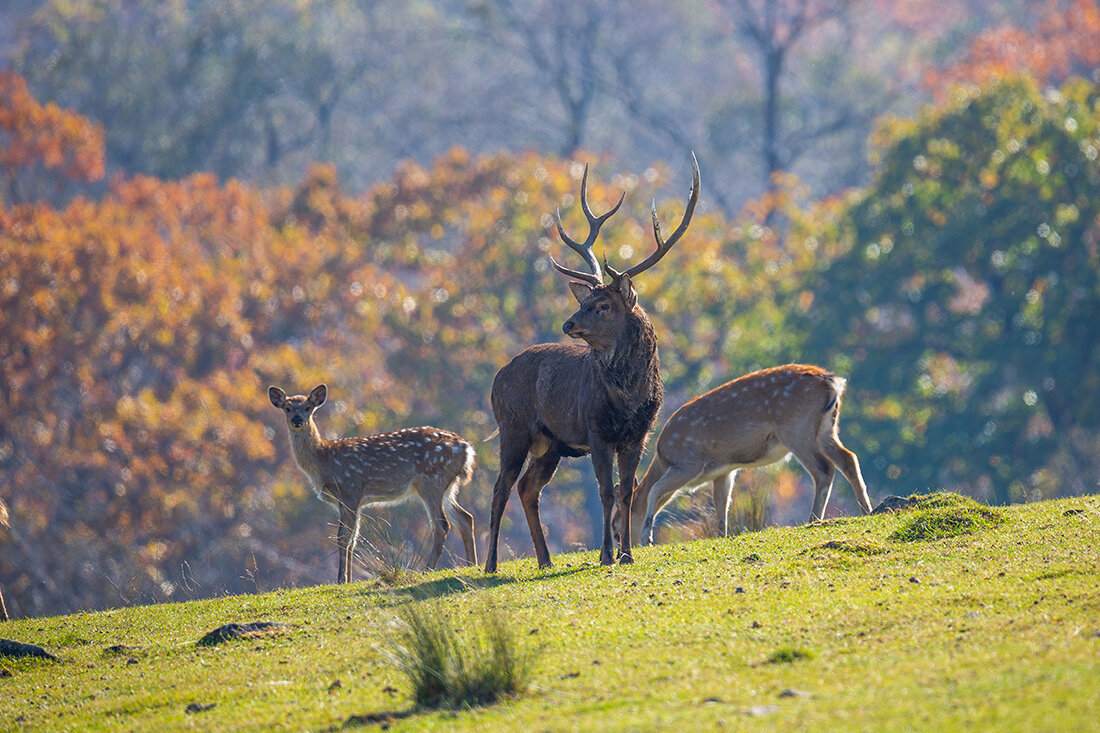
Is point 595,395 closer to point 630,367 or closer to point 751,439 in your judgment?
point 630,367

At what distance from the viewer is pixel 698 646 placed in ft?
26.2

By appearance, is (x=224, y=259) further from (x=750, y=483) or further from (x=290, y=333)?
(x=750, y=483)

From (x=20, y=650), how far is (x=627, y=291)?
209 inches

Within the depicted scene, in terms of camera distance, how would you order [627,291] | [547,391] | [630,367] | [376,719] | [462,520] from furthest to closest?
1. [462,520]
2. [547,391]
3. [627,291]
4. [630,367]
5. [376,719]

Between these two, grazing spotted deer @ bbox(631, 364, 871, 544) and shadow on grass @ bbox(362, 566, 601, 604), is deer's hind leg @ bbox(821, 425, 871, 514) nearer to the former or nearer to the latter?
grazing spotted deer @ bbox(631, 364, 871, 544)

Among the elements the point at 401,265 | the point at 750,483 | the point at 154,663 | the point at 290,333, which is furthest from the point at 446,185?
the point at 154,663

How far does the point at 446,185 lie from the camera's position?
1444 inches

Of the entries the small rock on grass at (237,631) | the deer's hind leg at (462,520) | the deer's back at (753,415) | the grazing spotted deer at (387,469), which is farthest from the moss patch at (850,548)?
the grazing spotted deer at (387,469)

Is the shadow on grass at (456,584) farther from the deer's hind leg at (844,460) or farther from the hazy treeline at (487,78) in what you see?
the hazy treeline at (487,78)

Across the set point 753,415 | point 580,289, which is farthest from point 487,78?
point 580,289

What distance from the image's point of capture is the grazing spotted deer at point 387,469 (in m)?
14.8

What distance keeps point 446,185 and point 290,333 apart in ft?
19.0

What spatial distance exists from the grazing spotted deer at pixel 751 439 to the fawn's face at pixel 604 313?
3418 mm

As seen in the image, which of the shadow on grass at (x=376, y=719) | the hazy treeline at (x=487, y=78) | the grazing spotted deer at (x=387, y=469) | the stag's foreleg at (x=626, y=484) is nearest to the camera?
the shadow on grass at (x=376, y=719)
